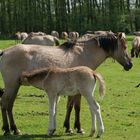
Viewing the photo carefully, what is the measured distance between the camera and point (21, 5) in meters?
92.2

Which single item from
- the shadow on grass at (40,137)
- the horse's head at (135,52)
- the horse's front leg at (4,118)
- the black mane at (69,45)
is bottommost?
the horse's head at (135,52)

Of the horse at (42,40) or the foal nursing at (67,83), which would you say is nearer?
the foal nursing at (67,83)

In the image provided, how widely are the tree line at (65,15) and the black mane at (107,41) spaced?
71394 millimetres

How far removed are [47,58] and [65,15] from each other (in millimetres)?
79274

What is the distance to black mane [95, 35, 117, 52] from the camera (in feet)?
37.5

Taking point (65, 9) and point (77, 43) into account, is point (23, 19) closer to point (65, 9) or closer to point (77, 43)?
point (65, 9)

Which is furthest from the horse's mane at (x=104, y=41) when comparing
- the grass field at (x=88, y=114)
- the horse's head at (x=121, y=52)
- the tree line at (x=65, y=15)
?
the tree line at (x=65, y=15)

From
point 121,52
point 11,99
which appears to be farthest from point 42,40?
point 11,99

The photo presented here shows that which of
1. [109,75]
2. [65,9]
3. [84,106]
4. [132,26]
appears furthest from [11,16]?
[84,106]

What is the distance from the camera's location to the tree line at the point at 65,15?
3342 inches

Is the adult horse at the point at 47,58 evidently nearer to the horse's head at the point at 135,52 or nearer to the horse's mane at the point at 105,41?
the horse's mane at the point at 105,41

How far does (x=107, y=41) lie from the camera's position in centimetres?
1145

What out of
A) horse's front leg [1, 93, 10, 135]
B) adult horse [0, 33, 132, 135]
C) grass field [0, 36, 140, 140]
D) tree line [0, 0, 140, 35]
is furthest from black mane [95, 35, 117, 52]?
tree line [0, 0, 140, 35]

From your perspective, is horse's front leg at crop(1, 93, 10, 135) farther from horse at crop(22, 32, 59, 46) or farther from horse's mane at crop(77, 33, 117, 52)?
horse at crop(22, 32, 59, 46)
